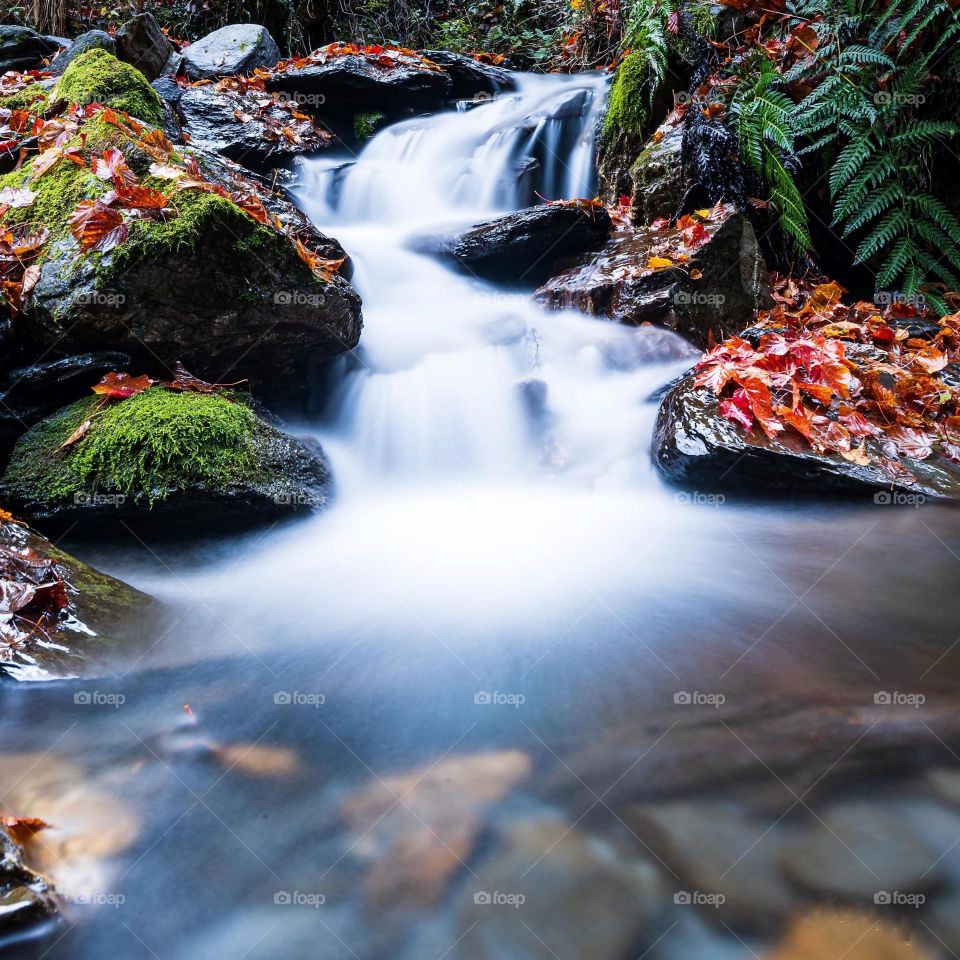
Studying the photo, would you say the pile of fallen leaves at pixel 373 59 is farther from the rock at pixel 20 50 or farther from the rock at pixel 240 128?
the rock at pixel 20 50

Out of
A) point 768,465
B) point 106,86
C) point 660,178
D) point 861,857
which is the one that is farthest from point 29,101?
point 861,857

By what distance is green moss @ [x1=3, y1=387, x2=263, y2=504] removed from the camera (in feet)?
11.1

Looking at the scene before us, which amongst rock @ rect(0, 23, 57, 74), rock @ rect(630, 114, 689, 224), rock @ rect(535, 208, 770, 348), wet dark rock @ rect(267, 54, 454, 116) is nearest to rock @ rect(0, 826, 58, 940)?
rock @ rect(535, 208, 770, 348)

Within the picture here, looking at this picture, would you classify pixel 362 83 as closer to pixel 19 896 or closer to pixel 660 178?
pixel 660 178

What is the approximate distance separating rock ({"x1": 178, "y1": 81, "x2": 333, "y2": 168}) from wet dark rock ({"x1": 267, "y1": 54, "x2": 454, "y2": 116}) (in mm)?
701

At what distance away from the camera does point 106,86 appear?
16.8 feet

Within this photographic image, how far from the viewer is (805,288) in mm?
6113

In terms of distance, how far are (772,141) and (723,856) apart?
6.14m

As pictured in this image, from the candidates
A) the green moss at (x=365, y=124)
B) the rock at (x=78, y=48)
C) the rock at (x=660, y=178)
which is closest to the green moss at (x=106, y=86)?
the rock at (x=78, y=48)

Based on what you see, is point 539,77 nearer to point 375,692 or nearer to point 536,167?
point 536,167

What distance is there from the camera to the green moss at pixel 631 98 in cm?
700

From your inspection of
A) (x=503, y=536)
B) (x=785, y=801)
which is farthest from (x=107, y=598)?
(x=785, y=801)

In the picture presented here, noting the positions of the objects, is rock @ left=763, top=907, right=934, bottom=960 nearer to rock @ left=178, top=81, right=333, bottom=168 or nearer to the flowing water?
the flowing water

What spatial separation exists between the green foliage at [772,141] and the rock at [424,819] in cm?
553
